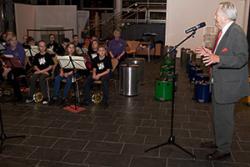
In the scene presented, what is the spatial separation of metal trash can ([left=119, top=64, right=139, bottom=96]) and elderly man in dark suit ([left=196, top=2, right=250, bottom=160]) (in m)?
2.79

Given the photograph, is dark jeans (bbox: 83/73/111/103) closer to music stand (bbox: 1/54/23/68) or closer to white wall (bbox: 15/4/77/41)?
music stand (bbox: 1/54/23/68)

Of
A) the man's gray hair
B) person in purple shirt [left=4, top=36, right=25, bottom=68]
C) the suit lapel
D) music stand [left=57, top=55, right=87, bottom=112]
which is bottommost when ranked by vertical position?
music stand [left=57, top=55, right=87, bottom=112]

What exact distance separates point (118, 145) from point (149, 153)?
420 millimetres

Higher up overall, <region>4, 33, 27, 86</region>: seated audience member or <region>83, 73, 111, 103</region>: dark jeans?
<region>4, 33, 27, 86</region>: seated audience member

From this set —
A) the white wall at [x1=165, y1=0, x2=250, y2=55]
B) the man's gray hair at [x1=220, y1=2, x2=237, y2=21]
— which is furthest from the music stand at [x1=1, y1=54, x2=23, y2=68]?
the white wall at [x1=165, y1=0, x2=250, y2=55]

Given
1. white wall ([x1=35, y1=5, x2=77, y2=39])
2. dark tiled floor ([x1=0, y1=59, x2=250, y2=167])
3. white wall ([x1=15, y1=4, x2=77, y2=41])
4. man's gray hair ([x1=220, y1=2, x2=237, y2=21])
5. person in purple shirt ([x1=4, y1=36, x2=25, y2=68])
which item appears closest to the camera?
man's gray hair ([x1=220, y1=2, x2=237, y2=21])

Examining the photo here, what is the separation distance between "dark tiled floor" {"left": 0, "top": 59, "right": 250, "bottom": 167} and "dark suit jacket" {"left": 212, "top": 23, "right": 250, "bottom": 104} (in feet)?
2.63

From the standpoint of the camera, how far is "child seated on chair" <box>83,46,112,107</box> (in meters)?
5.09

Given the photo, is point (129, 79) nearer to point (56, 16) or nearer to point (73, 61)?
point (73, 61)

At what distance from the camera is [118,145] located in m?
3.53

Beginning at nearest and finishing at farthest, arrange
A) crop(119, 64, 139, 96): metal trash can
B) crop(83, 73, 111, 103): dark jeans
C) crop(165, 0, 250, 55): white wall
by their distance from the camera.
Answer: crop(83, 73, 111, 103): dark jeans < crop(119, 64, 139, 96): metal trash can < crop(165, 0, 250, 55): white wall

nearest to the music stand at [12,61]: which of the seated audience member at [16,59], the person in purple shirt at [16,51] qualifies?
the seated audience member at [16,59]

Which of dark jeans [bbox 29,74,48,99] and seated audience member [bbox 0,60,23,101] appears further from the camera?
seated audience member [bbox 0,60,23,101]

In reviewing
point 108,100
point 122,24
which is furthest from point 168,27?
point 108,100
